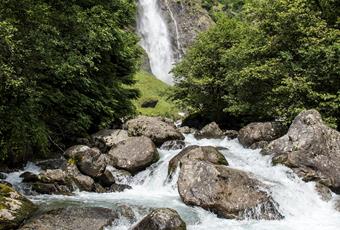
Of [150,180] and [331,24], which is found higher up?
[331,24]

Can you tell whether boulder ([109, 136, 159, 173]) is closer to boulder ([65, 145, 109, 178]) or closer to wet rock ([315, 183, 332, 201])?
boulder ([65, 145, 109, 178])

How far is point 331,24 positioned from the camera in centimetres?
2964

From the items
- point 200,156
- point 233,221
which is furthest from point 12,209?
point 200,156

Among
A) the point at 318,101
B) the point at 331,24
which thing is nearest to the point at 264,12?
the point at 331,24

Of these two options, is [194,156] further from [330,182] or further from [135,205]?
[330,182]

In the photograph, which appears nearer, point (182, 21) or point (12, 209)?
point (12, 209)

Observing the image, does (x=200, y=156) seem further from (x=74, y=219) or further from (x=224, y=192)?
(x=74, y=219)

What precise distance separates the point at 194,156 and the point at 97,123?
9.80 metres

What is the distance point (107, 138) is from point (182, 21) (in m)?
66.7

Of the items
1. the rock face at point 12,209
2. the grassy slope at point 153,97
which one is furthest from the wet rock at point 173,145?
the grassy slope at point 153,97

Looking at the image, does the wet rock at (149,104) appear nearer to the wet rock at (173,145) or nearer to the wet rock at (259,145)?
the wet rock at (173,145)

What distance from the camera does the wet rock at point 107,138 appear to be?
999 inches

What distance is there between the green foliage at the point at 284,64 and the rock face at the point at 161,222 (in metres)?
14.7

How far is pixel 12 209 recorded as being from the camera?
13492 mm
